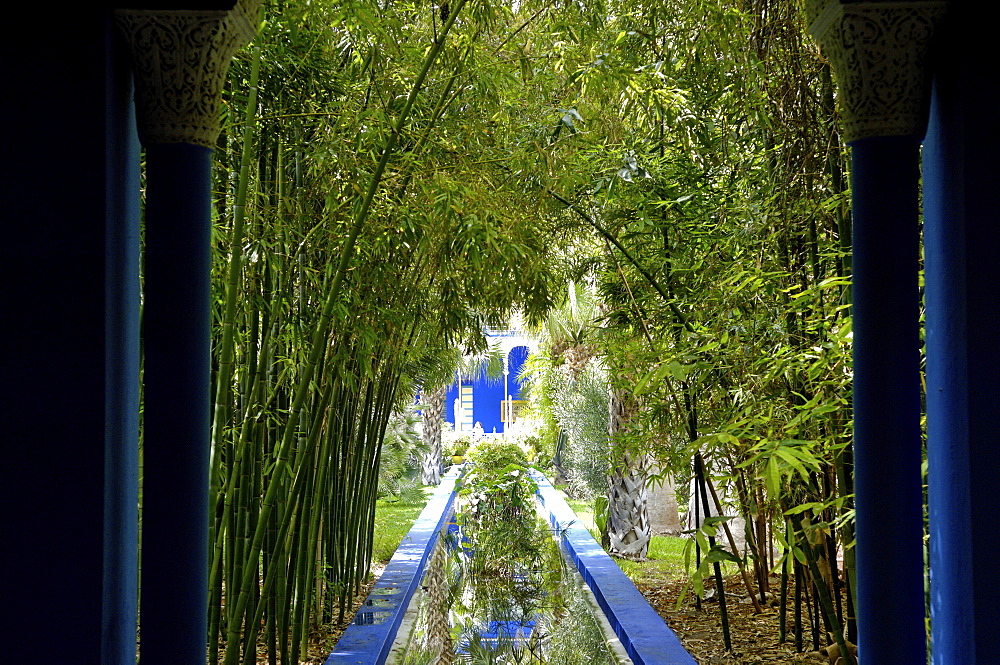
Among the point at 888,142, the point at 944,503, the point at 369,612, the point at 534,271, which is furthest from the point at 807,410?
the point at 369,612

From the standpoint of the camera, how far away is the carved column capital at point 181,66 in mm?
2385

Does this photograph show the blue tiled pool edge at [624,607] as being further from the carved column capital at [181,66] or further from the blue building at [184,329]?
the carved column capital at [181,66]

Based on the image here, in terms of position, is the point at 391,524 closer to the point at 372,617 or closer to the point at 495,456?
the point at 495,456

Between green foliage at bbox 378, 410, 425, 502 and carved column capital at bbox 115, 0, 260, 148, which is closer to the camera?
carved column capital at bbox 115, 0, 260, 148

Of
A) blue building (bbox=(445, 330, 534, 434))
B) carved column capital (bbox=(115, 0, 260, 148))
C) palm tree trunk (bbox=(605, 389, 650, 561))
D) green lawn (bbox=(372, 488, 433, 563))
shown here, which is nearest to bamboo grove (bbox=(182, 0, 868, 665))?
carved column capital (bbox=(115, 0, 260, 148))

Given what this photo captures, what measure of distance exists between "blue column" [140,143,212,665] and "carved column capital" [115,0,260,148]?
0.05 metres

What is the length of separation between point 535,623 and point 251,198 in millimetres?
3849

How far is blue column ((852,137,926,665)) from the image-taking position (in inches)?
96.7

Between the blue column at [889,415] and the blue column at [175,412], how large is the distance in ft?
6.01

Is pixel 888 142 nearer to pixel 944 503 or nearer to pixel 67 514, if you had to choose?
pixel 944 503

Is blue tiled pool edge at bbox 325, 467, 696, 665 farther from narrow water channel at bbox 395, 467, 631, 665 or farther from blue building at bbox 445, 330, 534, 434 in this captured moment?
blue building at bbox 445, 330, 534, 434

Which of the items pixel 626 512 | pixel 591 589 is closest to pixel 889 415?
pixel 591 589

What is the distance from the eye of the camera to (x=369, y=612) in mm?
5559

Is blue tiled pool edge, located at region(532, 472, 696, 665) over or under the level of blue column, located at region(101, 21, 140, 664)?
under
